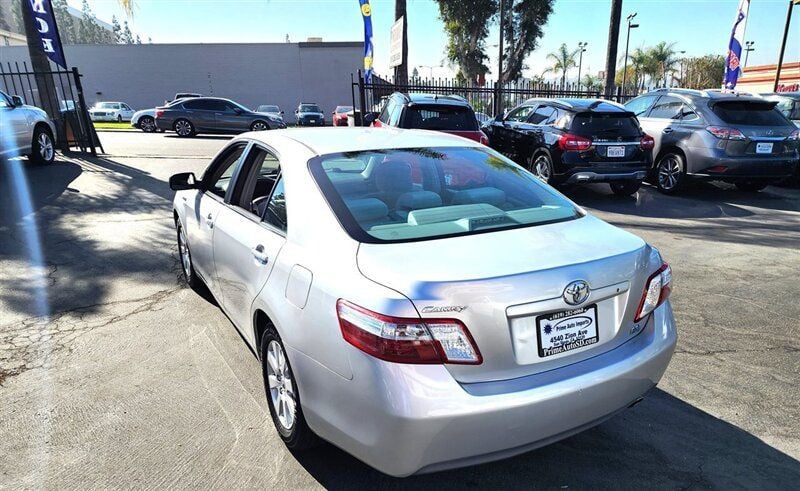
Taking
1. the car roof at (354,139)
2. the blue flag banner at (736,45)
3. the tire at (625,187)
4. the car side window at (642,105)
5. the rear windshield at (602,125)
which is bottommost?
the tire at (625,187)

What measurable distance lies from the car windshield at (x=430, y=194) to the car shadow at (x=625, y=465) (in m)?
1.15

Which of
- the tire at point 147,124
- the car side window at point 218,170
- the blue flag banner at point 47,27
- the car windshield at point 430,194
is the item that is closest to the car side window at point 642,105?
the car windshield at point 430,194

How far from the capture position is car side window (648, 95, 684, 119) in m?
9.52

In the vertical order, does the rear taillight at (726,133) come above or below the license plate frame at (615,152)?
above

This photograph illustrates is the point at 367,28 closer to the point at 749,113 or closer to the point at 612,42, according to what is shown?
the point at 612,42

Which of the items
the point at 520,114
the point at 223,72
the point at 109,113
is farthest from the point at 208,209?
the point at 223,72

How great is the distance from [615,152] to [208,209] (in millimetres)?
6954

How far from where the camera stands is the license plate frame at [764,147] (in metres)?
8.54

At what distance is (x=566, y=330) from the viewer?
2027 millimetres

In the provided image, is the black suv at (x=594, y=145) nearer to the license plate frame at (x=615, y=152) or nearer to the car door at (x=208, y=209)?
the license plate frame at (x=615, y=152)

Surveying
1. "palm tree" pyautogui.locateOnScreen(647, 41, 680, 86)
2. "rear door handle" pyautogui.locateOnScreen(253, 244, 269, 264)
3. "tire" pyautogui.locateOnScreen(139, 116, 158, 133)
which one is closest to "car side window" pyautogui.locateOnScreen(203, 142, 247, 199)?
"rear door handle" pyautogui.locateOnScreen(253, 244, 269, 264)

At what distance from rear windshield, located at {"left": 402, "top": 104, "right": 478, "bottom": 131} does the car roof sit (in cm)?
527

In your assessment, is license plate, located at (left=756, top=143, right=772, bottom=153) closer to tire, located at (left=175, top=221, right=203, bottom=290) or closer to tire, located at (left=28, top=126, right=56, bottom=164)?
tire, located at (left=175, top=221, right=203, bottom=290)

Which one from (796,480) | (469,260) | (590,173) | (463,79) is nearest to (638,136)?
(590,173)
